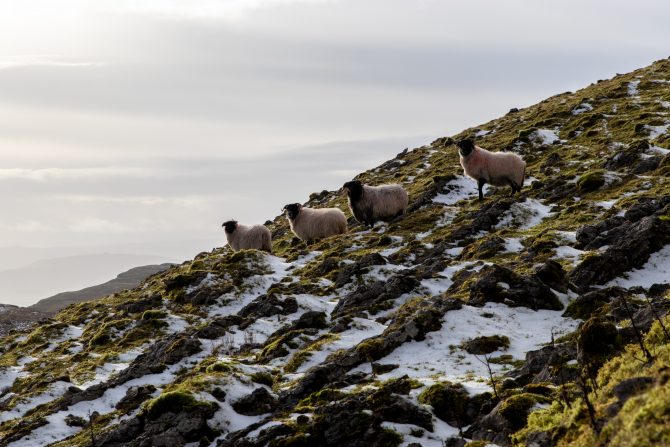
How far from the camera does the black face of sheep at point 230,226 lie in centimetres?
3912

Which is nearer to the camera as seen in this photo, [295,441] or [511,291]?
[295,441]

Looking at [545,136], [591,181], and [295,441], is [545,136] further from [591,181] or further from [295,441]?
[295,441]

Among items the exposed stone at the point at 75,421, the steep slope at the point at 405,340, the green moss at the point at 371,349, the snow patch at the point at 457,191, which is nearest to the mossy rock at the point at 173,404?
the steep slope at the point at 405,340

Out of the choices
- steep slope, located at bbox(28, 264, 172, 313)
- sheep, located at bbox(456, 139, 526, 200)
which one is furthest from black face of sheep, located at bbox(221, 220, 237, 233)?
steep slope, located at bbox(28, 264, 172, 313)

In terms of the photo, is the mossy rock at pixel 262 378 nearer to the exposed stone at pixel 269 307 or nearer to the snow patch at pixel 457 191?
the exposed stone at pixel 269 307

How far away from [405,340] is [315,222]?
2168 centimetres

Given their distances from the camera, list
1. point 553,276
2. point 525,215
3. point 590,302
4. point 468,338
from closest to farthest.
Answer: point 468,338, point 590,302, point 553,276, point 525,215

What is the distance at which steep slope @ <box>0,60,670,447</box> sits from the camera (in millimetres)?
11516

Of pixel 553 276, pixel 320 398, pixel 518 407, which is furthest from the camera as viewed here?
pixel 553 276

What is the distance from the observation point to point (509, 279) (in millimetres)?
19688

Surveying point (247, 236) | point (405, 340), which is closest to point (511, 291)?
point (405, 340)

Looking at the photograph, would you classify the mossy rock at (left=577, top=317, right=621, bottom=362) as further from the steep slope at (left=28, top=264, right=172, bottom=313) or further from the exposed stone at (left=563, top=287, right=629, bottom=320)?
the steep slope at (left=28, top=264, right=172, bottom=313)

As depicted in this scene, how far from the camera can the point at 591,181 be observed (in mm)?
33062

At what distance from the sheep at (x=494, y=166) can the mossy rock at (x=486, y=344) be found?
20916mm
